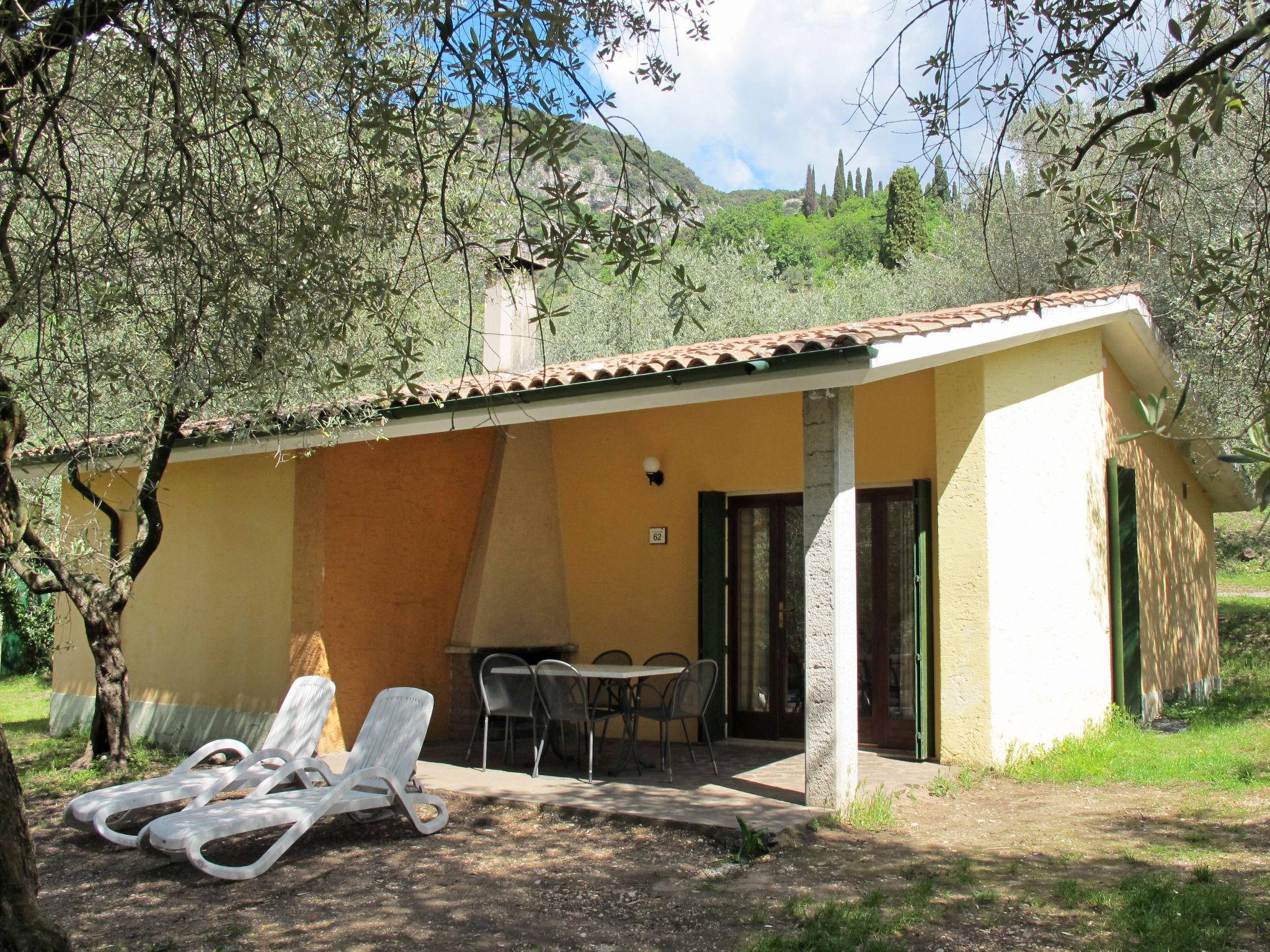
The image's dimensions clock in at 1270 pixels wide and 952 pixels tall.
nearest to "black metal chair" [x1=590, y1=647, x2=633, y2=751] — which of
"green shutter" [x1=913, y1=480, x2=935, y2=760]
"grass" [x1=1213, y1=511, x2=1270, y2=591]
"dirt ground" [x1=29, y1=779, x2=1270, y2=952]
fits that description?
"dirt ground" [x1=29, y1=779, x2=1270, y2=952]

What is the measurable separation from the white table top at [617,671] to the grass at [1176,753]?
2.52 m

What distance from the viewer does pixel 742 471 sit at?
9.05 metres

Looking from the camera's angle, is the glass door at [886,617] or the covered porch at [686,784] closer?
the covered porch at [686,784]

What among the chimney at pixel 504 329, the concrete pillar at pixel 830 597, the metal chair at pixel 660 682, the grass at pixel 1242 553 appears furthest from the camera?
the grass at pixel 1242 553

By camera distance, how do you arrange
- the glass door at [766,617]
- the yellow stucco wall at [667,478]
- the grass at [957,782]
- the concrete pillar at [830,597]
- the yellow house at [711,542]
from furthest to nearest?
the glass door at [766,617] < the yellow stucco wall at [667,478] < the yellow house at [711,542] < the grass at [957,782] < the concrete pillar at [830,597]

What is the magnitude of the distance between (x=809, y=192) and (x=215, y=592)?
209 feet

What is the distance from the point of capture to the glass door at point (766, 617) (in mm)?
8953

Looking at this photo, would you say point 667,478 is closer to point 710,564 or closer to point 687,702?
point 710,564

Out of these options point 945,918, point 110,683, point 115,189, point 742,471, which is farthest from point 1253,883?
point 110,683

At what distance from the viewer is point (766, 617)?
9094mm

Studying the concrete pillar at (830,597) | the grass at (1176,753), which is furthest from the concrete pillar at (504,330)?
the grass at (1176,753)

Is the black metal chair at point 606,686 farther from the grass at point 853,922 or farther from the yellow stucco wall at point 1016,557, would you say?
the grass at point 853,922

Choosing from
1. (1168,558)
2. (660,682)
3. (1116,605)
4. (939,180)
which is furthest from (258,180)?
(1168,558)

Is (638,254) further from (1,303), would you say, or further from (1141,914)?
(1,303)
